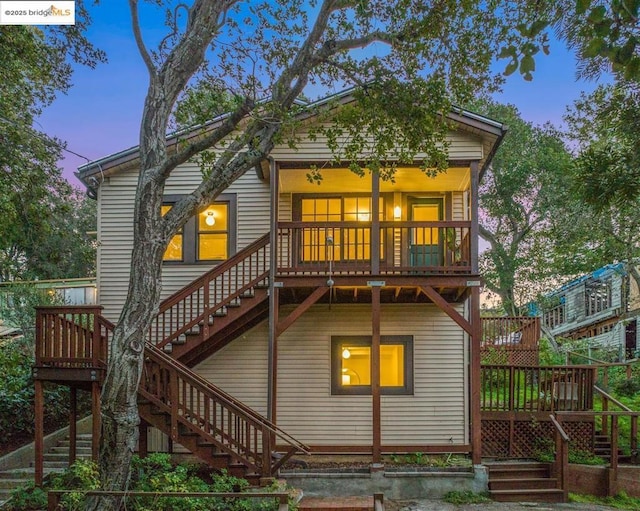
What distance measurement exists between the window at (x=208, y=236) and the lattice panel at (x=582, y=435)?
8430mm

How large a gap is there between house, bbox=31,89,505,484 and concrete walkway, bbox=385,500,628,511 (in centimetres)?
104

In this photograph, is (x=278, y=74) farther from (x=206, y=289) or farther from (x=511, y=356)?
(x=511, y=356)

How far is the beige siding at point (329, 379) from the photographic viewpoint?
458 inches

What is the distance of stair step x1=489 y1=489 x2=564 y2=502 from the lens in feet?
31.7

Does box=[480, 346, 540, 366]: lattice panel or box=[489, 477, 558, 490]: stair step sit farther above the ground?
box=[480, 346, 540, 366]: lattice panel

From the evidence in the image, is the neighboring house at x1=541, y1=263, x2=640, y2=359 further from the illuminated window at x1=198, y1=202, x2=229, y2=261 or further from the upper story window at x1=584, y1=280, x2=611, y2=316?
the illuminated window at x1=198, y1=202, x2=229, y2=261

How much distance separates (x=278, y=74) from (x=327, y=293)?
4.63 m

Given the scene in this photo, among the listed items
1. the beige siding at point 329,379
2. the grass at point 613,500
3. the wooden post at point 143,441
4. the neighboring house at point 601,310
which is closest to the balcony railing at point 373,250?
the beige siding at point 329,379

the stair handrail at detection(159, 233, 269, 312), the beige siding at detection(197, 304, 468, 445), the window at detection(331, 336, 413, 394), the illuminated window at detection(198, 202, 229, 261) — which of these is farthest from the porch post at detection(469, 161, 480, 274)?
the illuminated window at detection(198, 202, 229, 261)

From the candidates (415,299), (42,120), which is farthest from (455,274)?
(42,120)

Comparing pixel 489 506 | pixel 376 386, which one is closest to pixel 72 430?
pixel 376 386

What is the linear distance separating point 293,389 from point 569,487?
586cm

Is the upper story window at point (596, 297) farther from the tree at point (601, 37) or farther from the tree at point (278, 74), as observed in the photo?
the tree at point (601, 37)

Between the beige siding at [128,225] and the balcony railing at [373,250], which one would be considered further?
the beige siding at [128,225]
